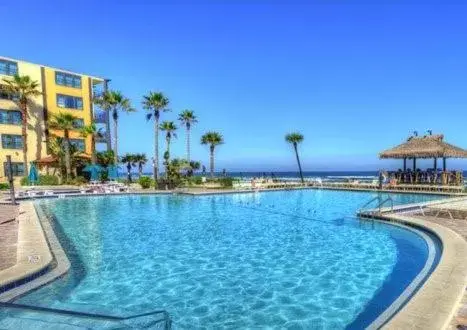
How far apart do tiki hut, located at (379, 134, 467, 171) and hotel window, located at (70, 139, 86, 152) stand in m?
30.2

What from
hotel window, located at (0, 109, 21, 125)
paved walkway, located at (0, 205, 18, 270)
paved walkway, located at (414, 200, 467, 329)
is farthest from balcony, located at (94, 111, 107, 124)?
paved walkway, located at (414, 200, 467, 329)

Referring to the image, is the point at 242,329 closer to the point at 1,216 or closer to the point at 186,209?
the point at 1,216

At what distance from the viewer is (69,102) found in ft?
129

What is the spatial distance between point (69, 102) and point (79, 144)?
178 inches

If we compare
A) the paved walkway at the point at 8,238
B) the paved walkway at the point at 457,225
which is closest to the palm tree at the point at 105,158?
the paved walkway at the point at 8,238

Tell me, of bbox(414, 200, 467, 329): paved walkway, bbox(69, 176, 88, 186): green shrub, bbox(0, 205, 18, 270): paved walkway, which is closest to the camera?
bbox(414, 200, 467, 329): paved walkway

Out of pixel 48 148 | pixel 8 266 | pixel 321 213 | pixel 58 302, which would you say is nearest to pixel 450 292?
pixel 58 302

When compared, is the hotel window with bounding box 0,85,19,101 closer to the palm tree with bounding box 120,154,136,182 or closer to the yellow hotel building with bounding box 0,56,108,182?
the yellow hotel building with bounding box 0,56,108,182

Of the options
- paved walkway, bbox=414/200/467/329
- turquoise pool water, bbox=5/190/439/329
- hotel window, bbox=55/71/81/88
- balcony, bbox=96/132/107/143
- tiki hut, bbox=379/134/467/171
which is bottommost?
turquoise pool water, bbox=5/190/439/329

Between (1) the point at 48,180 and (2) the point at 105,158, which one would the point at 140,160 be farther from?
(1) the point at 48,180

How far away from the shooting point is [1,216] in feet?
52.4

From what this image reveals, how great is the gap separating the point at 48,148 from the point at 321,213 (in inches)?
1187

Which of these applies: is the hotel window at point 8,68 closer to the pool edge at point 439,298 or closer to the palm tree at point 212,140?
the palm tree at point 212,140

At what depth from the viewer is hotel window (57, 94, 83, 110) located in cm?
3846
